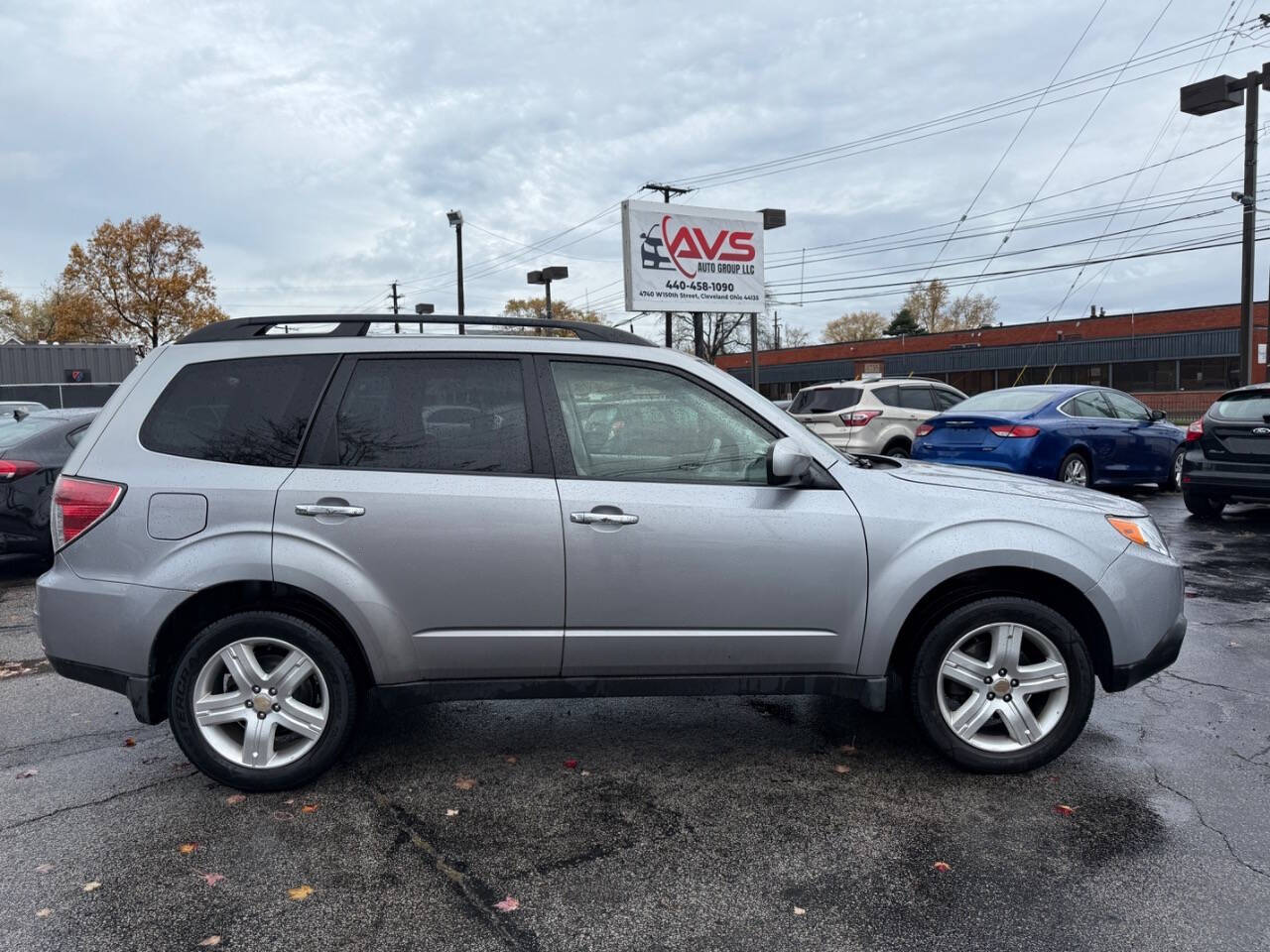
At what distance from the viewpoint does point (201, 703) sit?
144 inches

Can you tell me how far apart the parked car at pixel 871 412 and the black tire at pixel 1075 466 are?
9.62 ft

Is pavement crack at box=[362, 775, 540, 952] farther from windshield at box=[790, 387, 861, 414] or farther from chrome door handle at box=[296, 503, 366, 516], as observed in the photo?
windshield at box=[790, 387, 861, 414]

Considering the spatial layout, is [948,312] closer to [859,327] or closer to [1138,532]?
[859,327]

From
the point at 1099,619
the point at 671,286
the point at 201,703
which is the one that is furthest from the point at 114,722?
the point at 671,286

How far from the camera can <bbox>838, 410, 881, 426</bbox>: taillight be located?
583 inches

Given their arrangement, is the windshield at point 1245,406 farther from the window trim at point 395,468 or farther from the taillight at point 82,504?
the taillight at point 82,504

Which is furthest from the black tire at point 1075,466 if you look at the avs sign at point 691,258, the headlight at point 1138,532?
the avs sign at point 691,258

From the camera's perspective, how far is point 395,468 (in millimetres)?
3709

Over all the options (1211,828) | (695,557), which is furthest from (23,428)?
(1211,828)

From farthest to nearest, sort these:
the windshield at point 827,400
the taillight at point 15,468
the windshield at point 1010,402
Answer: the windshield at point 827,400, the windshield at point 1010,402, the taillight at point 15,468

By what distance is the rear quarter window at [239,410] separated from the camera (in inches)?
147

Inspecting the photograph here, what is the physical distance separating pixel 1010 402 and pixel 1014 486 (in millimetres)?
8739

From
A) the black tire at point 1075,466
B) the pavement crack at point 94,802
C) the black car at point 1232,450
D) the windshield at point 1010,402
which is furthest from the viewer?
the windshield at point 1010,402

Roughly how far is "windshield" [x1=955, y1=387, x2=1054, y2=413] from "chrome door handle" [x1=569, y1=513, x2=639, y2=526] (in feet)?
30.9
